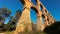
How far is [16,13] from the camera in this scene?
2819cm

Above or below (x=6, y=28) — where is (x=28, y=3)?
above

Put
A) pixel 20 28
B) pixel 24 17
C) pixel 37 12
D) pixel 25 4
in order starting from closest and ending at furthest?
pixel 20 28, pixel 24 17, pixel 25 4, pixel 37 12

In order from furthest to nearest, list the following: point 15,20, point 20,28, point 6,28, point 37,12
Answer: point 15,20, point 6,28, point 37,12, point 20,28

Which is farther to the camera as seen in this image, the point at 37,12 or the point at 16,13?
the point at 16,13

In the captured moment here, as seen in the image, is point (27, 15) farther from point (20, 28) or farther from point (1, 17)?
point (1, 17)

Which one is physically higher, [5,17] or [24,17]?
[5,17]

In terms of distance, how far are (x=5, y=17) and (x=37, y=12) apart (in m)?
13.7

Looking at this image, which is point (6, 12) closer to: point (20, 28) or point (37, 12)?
point (37, 12)

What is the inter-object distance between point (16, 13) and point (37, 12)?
9293 millimetres

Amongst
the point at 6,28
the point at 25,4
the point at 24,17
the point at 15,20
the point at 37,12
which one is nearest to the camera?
the point at 24,17

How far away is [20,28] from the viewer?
45.8 feet

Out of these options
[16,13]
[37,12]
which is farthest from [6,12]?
[37,12]

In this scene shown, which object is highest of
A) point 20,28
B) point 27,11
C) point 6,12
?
point 6,12

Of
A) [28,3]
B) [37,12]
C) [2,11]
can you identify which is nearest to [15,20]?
[2,11]
